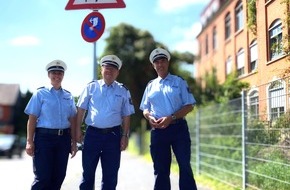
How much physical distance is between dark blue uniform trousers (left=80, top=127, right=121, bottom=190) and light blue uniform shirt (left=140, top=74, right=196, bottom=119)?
2.16ft

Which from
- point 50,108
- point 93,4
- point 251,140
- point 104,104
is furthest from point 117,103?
point 251,140

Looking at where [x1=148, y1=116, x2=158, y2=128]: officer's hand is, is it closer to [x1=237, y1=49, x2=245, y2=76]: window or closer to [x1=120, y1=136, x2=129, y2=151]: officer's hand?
[x1=120, y1=136, x2=129, y2=151]: officer's hand

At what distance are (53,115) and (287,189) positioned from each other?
11.7 feet

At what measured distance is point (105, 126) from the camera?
5.75 meters

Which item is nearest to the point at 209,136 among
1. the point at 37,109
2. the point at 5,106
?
the point at 37,109

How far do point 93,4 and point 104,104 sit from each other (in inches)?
58.3

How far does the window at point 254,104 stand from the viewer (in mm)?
8203

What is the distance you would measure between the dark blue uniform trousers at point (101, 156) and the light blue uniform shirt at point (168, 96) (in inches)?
26.0

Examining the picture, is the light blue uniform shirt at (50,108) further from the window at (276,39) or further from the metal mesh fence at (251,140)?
the window at (276,39)

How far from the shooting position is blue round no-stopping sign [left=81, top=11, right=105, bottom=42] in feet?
21.2

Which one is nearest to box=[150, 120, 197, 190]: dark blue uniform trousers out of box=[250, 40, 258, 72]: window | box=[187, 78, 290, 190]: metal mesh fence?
box=[187, 78, 290, 190]: metal mesh fence

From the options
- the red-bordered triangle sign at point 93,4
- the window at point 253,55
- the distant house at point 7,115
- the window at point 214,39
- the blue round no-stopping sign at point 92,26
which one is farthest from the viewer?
the distant house at point 7,115

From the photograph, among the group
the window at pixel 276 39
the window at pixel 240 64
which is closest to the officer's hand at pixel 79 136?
the window at pixel 276 39

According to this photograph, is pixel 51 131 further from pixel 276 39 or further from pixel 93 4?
pixel 276 39
